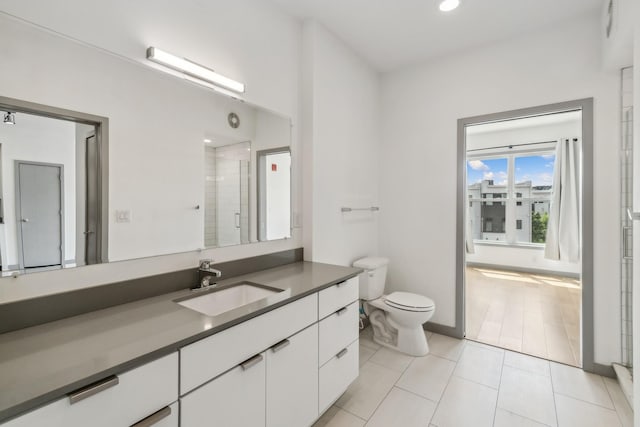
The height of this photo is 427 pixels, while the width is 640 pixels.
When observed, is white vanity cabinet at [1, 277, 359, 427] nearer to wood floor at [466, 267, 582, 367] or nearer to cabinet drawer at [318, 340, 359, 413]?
cabinet drawer at [318, 340, 359, 413]

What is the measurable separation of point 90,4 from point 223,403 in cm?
171

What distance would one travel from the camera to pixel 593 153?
2145mm

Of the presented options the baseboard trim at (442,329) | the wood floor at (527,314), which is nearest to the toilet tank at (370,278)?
the baseboard trim at (442,329)

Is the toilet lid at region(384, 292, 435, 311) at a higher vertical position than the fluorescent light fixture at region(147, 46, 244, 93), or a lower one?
lower

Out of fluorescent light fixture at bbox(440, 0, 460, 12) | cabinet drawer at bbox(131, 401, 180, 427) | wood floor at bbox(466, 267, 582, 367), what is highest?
fluorescent light fixture at bbox(440, 0, 460, 12)

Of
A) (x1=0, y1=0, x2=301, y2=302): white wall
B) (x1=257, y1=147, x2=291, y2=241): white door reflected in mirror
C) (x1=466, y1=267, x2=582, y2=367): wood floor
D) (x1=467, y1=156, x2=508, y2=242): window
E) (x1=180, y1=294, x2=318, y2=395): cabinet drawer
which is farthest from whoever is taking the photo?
(x1=467, y1=156, x2=508, y2=242): window

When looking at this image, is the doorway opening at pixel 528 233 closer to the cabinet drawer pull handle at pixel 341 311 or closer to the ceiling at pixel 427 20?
the ceiling at pixel 427 20

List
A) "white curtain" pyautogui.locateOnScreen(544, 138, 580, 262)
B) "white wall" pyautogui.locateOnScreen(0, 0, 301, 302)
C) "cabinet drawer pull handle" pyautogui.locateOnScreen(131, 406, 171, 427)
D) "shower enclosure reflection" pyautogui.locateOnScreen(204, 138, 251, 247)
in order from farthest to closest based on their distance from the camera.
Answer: "white curtain" pyautogui.locateOnScreen(544, 138, 580, 262) < "shower enclosure reflection" pyautogui.locateOnScreen(204, 138, 251, 247) < "white wall" pyautogui.locateOnScreen(0, 0, 301, 302) < "cabinet drawer pull handle" pyautogui.locateOnScreen(131, 406, 171, 427)

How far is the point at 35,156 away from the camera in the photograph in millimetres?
1087

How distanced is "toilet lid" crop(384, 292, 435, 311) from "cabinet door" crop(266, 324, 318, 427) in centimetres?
112

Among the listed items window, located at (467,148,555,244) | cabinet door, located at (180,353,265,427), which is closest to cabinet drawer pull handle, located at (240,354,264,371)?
cabinet door, located at (180,353,265,427)

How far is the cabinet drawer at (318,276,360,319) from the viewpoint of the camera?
1.58 meters

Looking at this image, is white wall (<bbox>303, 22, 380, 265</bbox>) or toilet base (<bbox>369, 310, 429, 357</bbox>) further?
toilet base (<bbox>369, 310, 429, 357</bbox>)

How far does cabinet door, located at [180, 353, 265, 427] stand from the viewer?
0.97 m
